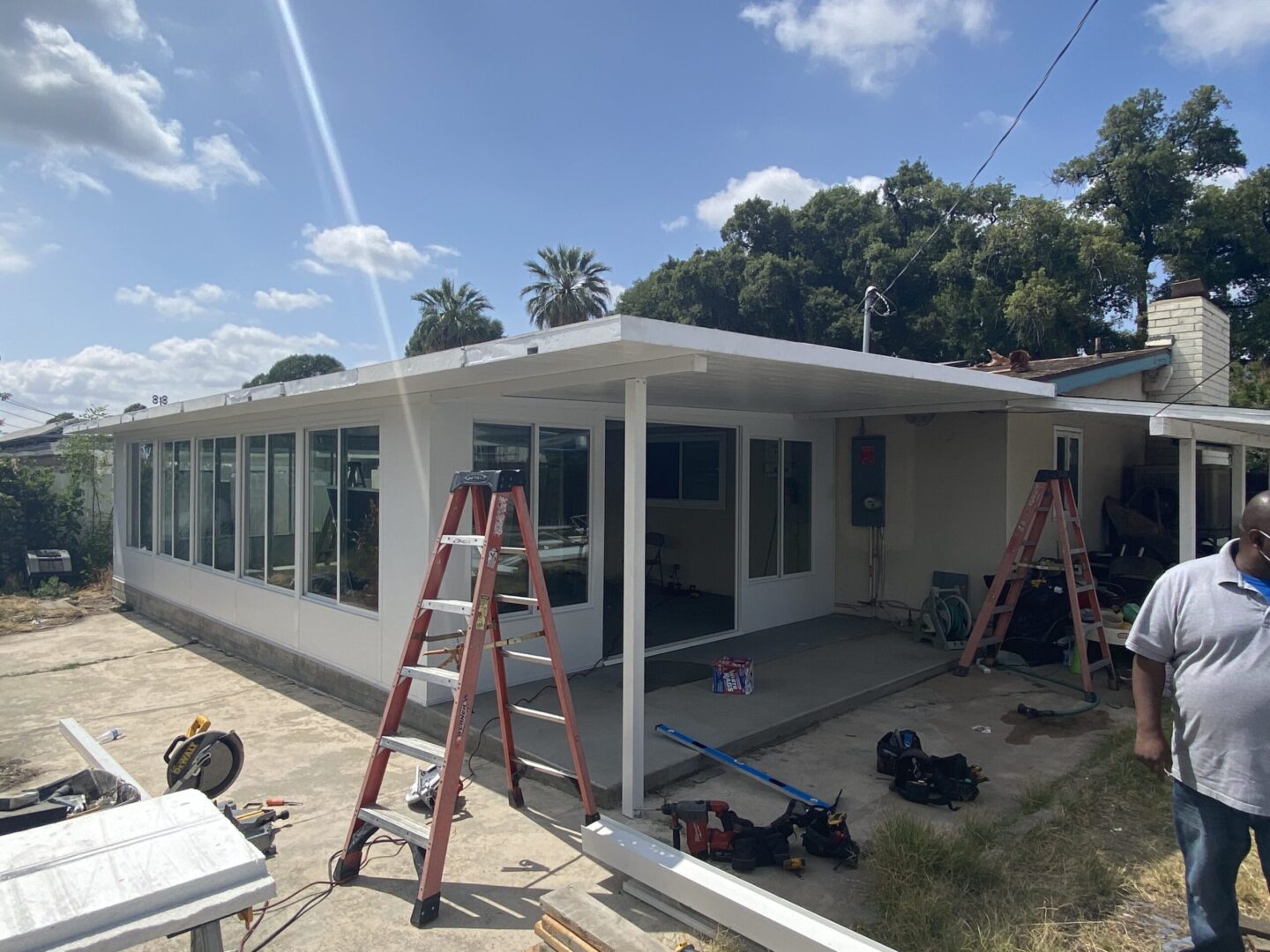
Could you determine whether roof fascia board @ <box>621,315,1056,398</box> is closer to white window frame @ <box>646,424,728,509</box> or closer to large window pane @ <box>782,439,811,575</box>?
large window pane @ <box>782,439,811,575</box>

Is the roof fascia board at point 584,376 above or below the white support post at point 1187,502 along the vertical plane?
above

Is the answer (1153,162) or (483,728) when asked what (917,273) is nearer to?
(1153,162)

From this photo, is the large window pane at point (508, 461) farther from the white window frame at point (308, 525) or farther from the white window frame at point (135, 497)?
the white window frame at point (135, 497)

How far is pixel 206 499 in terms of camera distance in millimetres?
8406

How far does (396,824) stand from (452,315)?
33.4 meters

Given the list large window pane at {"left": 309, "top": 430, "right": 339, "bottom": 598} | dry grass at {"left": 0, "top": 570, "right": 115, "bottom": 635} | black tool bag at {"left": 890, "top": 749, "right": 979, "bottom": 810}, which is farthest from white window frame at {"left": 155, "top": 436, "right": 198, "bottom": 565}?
black tool bag at {"left": 890, "top": 749, "right": 979, "bottom": 810}

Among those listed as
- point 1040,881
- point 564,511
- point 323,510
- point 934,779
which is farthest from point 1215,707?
point 323,510

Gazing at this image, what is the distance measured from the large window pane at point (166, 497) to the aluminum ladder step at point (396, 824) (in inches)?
297

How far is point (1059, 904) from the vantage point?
117 inches

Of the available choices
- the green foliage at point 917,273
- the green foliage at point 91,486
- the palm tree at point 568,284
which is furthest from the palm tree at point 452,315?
the green foliage at point 91,486

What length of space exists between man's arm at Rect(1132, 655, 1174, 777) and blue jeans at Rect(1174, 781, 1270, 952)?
0.37 feet

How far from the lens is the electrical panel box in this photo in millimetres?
7828

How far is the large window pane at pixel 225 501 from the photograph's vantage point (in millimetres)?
7816

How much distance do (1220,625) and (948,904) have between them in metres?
1.50
